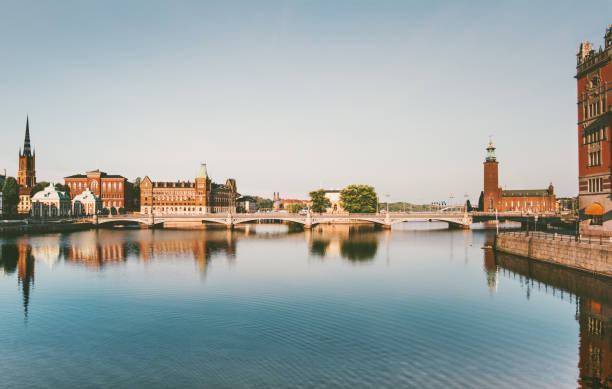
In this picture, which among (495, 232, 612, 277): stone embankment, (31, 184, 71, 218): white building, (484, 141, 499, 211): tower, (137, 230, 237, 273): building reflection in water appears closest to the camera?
(495, 232, 612, 277): stone embankment

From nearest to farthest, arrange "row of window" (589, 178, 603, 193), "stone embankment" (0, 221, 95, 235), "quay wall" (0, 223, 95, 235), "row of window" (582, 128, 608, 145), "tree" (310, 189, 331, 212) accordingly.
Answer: "row of window" (582, 128, 608, 145) → "row of window" (589, 178, 603, 193) → "quay wall" (0, 223, 95, 235) → "stone embankment" (0, 221, 95, 235) → "tree" (310, 189, 331, 212)

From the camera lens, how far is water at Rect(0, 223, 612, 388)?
20.6 meters

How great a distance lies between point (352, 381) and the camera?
64.5ft

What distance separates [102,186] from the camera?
179 meters

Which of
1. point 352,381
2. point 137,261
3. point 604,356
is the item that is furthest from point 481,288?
point 137,261

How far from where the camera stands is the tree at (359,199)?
148875 mm

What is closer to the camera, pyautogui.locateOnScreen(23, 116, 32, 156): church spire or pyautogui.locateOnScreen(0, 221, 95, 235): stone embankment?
pyautogui.locateOnScreen(0, 221, 95, 235): stone embankment

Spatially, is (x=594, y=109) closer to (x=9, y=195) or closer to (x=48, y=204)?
(x=9, y=195)

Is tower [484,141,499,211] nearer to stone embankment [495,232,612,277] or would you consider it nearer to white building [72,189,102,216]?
stone embankment [495,232,612,277]

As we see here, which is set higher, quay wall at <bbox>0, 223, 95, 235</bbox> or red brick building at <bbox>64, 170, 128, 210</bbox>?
red brick building at <bbox>64, 170, 128, 210</bbox>

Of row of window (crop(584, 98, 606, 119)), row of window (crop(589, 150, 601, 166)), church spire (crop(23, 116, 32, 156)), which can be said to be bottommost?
row of window (crop(589, 150, 601, 166))

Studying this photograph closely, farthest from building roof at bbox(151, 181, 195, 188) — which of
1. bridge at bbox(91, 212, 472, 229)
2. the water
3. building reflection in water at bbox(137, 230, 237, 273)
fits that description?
the water

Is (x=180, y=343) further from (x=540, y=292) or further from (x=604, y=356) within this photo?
(x=540, y=292)

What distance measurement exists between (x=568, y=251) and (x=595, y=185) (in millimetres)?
13783
